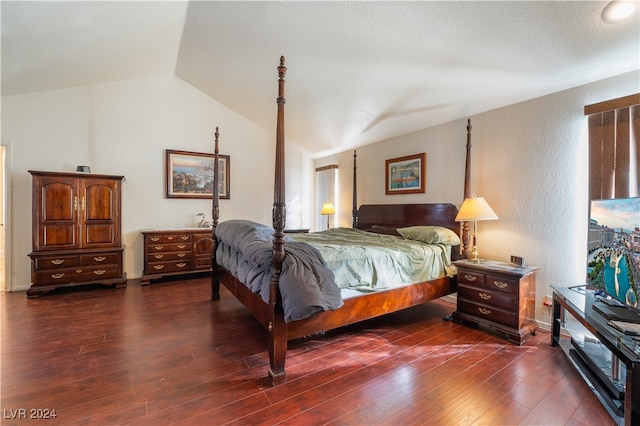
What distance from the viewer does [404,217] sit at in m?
4.04

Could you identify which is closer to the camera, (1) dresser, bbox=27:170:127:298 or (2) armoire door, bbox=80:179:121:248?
(1) dresser, bbox=27:170:127:298

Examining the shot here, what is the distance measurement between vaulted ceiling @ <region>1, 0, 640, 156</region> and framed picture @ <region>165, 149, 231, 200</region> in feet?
4.41

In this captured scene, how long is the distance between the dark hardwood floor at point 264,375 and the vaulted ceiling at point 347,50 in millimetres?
2404

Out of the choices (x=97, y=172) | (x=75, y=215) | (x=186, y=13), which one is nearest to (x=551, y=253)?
(x=186, y=13)

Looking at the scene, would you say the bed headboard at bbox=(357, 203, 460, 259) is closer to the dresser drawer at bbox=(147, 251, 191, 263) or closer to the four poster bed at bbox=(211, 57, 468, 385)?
the four poster bed at bbox=(211, 57, 468, 385)

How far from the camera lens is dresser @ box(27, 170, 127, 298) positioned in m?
3.59

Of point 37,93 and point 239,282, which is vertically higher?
point 37,93

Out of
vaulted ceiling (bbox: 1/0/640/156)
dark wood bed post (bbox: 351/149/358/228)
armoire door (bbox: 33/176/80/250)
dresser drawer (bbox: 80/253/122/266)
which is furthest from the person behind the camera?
dark wood bed post (bbox: 351/149/358/228)

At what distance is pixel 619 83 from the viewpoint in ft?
7.57

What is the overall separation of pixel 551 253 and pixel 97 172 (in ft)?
19.4

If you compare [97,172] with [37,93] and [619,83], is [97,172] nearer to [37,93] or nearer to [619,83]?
[37,93]

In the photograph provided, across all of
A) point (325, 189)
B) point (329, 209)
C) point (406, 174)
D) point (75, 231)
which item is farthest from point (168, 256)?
point (406, 174)

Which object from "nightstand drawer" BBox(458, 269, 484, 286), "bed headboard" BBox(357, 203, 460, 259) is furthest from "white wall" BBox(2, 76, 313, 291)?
"nightstand drawer" BBox(458, 269, 484, 286)

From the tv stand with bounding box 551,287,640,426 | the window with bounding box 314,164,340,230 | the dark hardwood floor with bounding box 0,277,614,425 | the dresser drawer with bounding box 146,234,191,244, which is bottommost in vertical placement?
the dark hardwood floor with bounding box 0,277,614,425
